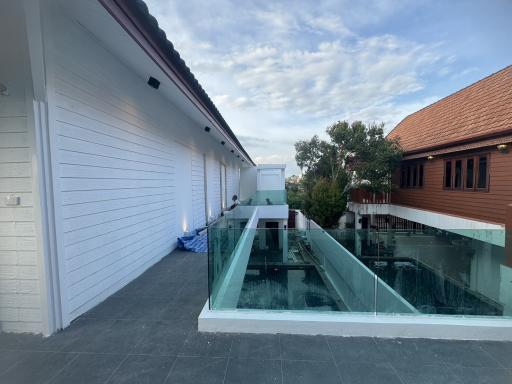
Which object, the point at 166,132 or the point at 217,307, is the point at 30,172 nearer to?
the point at 217,307

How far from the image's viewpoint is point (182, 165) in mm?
6527

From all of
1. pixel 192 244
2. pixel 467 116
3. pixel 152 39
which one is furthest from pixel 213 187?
pixel 467 116

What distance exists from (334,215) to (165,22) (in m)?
11.6

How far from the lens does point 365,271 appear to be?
3.94 m

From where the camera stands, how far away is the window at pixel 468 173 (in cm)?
830

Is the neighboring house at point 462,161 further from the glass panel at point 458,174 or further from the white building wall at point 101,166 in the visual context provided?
the white building wall at point 101,166

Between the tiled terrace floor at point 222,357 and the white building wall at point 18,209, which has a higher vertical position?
the white building wall at point 18,209

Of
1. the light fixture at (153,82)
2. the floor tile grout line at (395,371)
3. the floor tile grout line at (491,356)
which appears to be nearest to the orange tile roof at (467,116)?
the floor tile grout line at (491,356)

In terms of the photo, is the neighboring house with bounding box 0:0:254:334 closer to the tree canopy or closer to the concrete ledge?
the concrete ledge

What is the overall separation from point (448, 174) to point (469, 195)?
1.52 meters

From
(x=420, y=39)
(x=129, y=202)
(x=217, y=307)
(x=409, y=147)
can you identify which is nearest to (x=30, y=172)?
(x=129, y=202)

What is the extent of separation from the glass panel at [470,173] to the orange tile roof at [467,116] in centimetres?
82

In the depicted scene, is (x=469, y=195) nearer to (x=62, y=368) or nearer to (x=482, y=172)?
(x=482, y=172)

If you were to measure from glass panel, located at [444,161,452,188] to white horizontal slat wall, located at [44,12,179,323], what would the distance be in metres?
11.0
